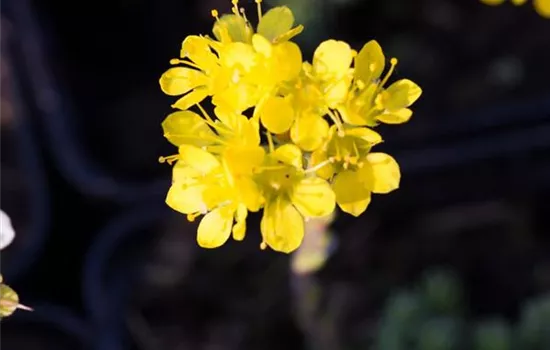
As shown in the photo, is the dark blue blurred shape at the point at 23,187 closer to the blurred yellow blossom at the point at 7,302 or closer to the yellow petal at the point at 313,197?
the blurred yellow blossom at the point at 7,302

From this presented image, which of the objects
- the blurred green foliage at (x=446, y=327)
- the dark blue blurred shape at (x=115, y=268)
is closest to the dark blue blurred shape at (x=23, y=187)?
the dark blue blurred shape at (x=115, y=268)

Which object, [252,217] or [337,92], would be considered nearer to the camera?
[337,92]

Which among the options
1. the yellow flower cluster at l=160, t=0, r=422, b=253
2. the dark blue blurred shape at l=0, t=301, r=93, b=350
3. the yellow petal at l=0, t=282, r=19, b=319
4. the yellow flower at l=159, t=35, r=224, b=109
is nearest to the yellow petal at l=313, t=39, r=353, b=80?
the yellow flower cluster at l=160, t=0, r=422, b=253

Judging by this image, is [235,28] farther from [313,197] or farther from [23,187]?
[23,187]

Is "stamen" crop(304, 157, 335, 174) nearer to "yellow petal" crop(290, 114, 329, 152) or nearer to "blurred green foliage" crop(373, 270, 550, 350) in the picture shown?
"yellow petal" crop(290, 114, 329, 152)

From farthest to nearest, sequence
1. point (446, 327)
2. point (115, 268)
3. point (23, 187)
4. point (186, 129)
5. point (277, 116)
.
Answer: point (23, 187) < point (115, 268) < point (446, 327) < point (186, 129) < point (277, 116)

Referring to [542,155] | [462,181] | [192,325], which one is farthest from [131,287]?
[542,155]

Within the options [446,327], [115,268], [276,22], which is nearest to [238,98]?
[276,22]

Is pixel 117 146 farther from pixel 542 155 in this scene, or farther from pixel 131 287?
pixel 542 155
